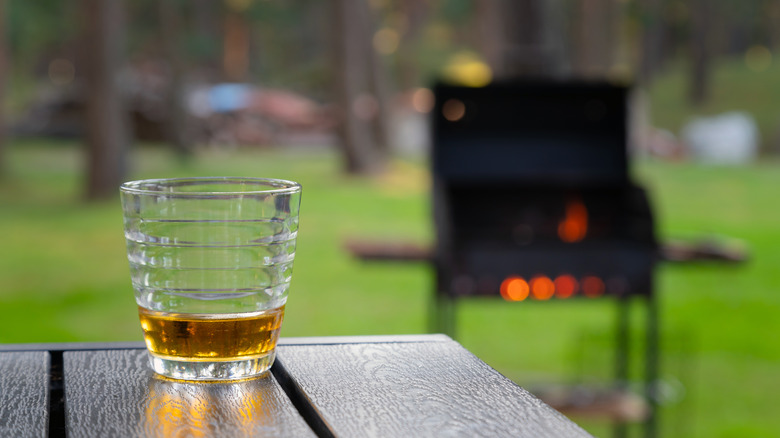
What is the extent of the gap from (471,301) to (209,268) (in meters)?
5.63

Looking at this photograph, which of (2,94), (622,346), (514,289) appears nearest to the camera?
(514,289)

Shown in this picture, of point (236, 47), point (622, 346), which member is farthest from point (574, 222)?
point (236, 47)

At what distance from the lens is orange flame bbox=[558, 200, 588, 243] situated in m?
3.58

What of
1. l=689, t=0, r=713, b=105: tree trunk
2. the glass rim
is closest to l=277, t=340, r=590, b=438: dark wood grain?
the glass rim

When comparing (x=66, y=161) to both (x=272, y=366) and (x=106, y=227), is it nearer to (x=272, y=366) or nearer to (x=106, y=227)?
(x=106, y=227)

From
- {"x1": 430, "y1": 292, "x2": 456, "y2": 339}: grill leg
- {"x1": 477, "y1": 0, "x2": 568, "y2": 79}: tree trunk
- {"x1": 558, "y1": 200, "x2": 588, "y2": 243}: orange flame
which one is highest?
{"x1": 477, "y1": 0, "x2": 568, "y2": 79}: tree trunk

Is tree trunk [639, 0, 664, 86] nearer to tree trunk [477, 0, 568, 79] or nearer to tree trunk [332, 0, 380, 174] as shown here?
tree trunk [332, 0, 380, 174]

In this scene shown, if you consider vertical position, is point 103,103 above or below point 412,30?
below

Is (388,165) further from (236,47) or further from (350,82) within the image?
(236,47)

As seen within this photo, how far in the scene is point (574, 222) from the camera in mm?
3592

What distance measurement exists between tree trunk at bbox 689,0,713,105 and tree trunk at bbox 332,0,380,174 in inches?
386

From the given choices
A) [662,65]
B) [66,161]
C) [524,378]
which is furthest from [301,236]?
[662,65]

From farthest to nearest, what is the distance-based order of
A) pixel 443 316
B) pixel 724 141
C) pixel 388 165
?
pixel 724 141, pixel 388 165, pixel 443 316

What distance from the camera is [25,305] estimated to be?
6344 millimetres
